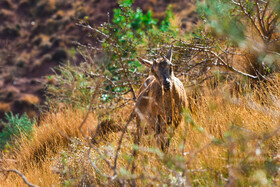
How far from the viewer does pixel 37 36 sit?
665 inches

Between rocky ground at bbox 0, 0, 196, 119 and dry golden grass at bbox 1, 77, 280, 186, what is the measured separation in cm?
916

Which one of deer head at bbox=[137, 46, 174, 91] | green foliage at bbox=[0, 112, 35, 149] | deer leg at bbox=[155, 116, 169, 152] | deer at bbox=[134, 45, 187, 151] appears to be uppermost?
deer head at bbox=[137, 46, 174, 91]

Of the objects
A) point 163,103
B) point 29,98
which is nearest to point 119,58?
point 163,103

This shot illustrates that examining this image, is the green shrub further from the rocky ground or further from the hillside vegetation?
the rocky ground

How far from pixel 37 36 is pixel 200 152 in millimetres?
16244

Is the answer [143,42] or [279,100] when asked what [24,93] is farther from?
[279,100]

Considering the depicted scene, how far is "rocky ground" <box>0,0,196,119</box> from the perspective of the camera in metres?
13.8

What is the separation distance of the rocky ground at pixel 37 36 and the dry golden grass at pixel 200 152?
30.0ft

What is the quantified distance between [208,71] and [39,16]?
50.5ft

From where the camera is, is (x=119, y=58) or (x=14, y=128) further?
(x=14, y=128)

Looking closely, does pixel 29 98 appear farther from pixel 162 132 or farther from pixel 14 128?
pixel 162 132

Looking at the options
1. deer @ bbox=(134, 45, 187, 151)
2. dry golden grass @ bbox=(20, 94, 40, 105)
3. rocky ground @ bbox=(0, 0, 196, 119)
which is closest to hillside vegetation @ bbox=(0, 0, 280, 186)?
deer @ bbox=(134, 45, 187, 151)

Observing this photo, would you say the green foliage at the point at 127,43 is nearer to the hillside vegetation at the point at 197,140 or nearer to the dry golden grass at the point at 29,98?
the hillside vegetation at the point at 197,140

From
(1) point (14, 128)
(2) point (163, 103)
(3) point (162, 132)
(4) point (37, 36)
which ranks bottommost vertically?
(1) point (14, 128)
